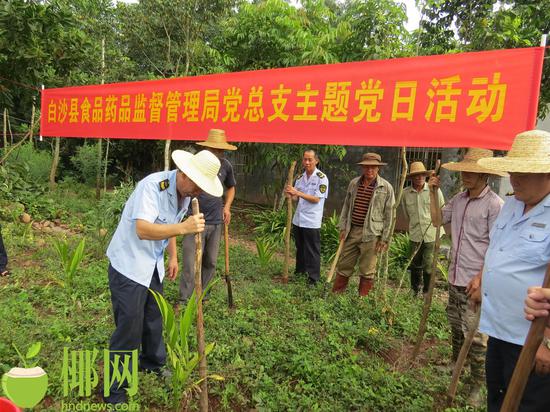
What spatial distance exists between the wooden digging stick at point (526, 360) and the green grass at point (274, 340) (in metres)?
1.08

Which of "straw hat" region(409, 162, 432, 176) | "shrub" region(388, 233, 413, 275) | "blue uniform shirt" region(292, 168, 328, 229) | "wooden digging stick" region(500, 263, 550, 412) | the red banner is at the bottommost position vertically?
"shrub" region(388, 233, 413, 275)

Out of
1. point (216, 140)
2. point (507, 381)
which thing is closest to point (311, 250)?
point (216, 140)

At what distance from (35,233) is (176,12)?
4.87 metres

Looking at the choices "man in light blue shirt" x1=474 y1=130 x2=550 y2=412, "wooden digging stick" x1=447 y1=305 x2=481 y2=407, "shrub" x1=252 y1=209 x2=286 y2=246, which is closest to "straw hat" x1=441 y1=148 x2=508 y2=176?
"man in light blue shirt" x1=474 y1=130 x2=550 y2=412

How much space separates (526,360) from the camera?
1.42 meters

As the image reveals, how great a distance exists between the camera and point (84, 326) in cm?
314

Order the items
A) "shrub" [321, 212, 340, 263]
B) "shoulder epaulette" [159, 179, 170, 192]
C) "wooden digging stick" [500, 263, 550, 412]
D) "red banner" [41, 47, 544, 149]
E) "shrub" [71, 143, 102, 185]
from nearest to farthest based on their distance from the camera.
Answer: "wooden digging stick" [500, 263, 550, 412]
"shoulder epaulette" [159, 179, 170, 192]
"red banner" [41, 47, 544, 149]
"shrub" [321, 212, 340, 263]
"shrub" [71, 143, 102, 185]

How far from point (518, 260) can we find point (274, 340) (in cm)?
201

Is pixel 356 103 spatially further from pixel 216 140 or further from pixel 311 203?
pixel 311 203

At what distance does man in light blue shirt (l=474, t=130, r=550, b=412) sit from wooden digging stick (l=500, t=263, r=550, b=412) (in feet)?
0.49

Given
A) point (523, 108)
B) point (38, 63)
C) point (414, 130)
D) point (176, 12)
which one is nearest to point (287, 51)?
point (176, 12)

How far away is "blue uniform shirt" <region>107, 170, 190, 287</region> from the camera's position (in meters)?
2.13

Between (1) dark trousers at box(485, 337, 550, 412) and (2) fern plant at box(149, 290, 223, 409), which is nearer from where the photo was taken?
(1) dark trousers at box(485, 337, 550, 412)

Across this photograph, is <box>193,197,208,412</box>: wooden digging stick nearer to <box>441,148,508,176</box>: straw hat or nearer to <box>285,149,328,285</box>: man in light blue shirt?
<box>441,148,508,176</box>: straw hat
